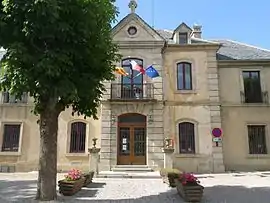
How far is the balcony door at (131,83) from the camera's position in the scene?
19.9 meters

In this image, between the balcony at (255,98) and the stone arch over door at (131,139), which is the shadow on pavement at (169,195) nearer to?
the stone arch over door at (131,139)

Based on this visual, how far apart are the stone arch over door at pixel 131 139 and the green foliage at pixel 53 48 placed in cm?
971

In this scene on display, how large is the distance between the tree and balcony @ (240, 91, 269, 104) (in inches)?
512

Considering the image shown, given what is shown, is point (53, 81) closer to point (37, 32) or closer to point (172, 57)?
point (37, 32)

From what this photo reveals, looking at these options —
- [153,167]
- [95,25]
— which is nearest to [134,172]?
[153,167]

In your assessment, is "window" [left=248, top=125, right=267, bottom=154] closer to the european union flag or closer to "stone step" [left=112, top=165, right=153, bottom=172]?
"stone step" [left=112, top=165, right=153, bottom=172]

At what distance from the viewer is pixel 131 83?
20125 millimetres

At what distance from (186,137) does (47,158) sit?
11867 millimetres

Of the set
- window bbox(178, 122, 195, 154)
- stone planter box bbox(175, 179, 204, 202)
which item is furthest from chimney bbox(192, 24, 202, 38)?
stone planter box bbox(175, 179, 204, 202)

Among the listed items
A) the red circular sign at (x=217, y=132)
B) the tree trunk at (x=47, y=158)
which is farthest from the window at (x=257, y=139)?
the tree trunk at (x=47, y=158)

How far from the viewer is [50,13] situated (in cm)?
842

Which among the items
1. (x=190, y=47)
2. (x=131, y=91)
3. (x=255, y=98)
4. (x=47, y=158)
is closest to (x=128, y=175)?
(x=131, y=91)

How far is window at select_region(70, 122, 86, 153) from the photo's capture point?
19906 mm

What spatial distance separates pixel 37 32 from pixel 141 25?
12652mm
